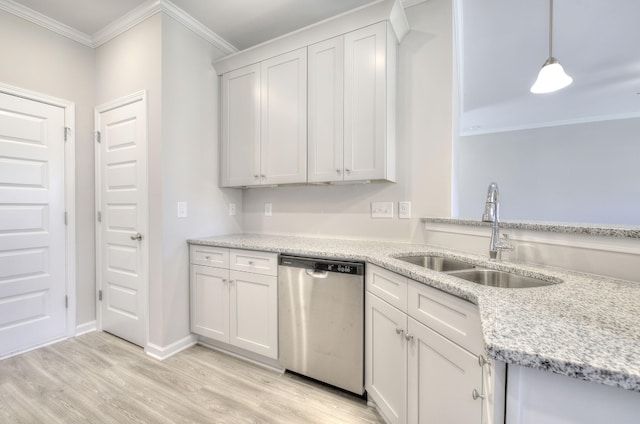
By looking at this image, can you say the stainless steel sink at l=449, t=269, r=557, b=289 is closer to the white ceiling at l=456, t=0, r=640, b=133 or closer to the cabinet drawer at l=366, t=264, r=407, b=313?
the cabinet drawer at l=366, t=264, r=407, b=313

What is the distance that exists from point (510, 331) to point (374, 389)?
4.14 ft

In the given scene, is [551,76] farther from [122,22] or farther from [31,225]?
[31,225]

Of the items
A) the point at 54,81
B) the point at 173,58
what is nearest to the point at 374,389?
the point at 173,58

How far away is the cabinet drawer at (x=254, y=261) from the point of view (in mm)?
2006

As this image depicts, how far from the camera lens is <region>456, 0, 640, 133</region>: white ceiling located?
2248 millimetres

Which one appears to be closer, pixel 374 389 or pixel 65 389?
pixel 374 389

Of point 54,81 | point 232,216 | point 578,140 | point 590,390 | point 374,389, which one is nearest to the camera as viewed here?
point 590,390

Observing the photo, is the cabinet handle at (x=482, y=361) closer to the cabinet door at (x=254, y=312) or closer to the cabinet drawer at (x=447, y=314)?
the cabinet drawer at (x=447, y=314)

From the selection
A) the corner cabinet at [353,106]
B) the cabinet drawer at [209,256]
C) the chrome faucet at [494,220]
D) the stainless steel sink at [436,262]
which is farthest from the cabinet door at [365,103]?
the cabinet drawer at [209,256]

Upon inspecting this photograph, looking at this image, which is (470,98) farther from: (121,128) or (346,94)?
(121,128)

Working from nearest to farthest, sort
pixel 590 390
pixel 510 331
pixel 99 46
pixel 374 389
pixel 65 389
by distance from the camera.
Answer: pixel 590 390 → pixel 510 331 → pixel 374 389 → pixel 65 389 → pixel 99 46

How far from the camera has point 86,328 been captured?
262cm

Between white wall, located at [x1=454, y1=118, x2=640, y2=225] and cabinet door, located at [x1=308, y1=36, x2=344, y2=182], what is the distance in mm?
3010

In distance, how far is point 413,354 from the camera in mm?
1311
